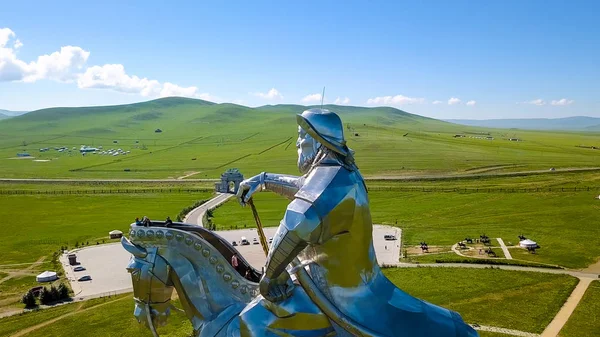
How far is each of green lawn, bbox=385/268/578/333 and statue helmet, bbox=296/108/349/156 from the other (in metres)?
17.8

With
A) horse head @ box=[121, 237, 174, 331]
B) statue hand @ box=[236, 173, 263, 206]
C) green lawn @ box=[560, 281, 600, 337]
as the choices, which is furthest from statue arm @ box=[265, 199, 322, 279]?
green lawn @ box=[560, 281, 600, 337]

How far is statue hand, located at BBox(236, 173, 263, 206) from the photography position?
24.3ft

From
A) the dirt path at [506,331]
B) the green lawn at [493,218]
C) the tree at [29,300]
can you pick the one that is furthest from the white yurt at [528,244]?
the tree at [29,300]

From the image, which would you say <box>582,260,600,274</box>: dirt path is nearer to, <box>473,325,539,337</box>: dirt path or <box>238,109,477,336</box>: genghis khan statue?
<box>473,325,539,337</box>: dirt path

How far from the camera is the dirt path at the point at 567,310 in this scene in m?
19.9

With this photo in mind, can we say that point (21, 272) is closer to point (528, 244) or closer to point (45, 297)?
point (45, 297)

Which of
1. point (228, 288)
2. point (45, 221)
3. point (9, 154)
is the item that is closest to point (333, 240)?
point (228, 288)

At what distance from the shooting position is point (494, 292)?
24984 mm

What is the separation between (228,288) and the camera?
24.8 feet

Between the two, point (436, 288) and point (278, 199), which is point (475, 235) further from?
point (278, 199)

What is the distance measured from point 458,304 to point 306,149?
64.2 ft

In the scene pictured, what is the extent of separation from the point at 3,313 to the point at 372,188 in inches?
2008

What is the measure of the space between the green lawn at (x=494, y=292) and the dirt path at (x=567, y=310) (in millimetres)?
230

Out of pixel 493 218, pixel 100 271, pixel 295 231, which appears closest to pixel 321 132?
pixel 295 231
